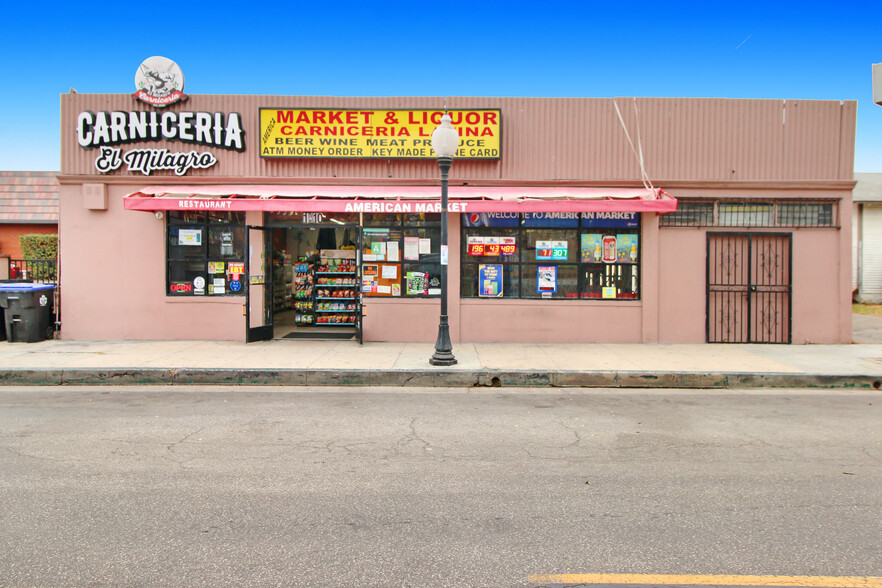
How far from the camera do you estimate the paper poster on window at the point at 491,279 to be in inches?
495

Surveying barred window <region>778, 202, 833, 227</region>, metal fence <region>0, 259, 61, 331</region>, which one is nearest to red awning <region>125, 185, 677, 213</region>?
barred window <region>778, 202, 833, 227</region>

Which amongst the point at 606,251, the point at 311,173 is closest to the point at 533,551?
the point at 606,251

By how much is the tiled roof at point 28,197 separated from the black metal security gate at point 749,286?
67.6ft

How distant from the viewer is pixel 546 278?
41.2 feet

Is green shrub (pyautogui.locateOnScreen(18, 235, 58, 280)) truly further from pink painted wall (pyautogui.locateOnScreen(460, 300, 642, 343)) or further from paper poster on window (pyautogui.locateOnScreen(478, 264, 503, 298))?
pink painted wall (pyautogui.locateOnScreen(460, 300, 642, 343))

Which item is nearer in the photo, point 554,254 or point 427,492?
point 427,492

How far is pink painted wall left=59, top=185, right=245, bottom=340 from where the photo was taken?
41.1 ft

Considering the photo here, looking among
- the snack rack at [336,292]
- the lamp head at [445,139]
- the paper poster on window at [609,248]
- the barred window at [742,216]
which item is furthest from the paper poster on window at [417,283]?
the barred window at [742,216]

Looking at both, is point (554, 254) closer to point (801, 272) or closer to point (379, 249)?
point (379, 249)

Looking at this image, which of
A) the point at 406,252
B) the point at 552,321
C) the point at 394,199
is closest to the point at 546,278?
the point at 552,321

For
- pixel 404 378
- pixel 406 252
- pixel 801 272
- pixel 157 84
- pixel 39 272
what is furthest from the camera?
pixel 39 272

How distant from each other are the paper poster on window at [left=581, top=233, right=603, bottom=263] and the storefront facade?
0.10ft

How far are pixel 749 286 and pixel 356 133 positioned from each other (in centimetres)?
870

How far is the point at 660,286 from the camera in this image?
12.4 meters
